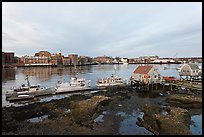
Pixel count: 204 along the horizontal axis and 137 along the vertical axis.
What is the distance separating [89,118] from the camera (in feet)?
64.7

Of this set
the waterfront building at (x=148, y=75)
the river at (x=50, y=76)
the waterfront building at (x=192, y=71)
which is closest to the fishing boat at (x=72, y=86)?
the river at (x=50, y=76)

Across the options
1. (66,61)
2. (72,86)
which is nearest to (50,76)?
(72,86)

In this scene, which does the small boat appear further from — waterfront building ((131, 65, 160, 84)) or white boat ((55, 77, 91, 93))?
waterfront building ((131, 65, 160, 84))

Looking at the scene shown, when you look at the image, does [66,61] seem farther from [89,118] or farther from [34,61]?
[89,118]

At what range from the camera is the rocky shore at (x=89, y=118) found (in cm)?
1648

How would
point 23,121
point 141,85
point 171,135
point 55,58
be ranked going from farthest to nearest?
point 55,58 → point 141,85 → point 23,121 → point 171,135

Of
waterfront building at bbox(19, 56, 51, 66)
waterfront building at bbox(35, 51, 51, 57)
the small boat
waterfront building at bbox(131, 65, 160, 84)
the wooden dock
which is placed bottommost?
the small boat

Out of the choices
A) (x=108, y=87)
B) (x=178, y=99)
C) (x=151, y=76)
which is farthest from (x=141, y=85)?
(x=178, y=99)

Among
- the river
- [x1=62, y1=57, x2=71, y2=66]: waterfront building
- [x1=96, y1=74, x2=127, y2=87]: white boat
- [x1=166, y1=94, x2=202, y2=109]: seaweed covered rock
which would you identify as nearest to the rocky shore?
[x1=166, y1=94, x2=202, y2=109]: seaweed covered rock

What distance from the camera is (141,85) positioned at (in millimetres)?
40656

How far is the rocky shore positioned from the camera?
54.1 feet

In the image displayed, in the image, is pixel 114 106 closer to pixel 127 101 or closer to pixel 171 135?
pixel 127 101

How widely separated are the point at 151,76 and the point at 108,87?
1084cm

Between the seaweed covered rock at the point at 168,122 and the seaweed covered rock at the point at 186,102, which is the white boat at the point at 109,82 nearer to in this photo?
the seaweed covered rock at the point at 186,102
